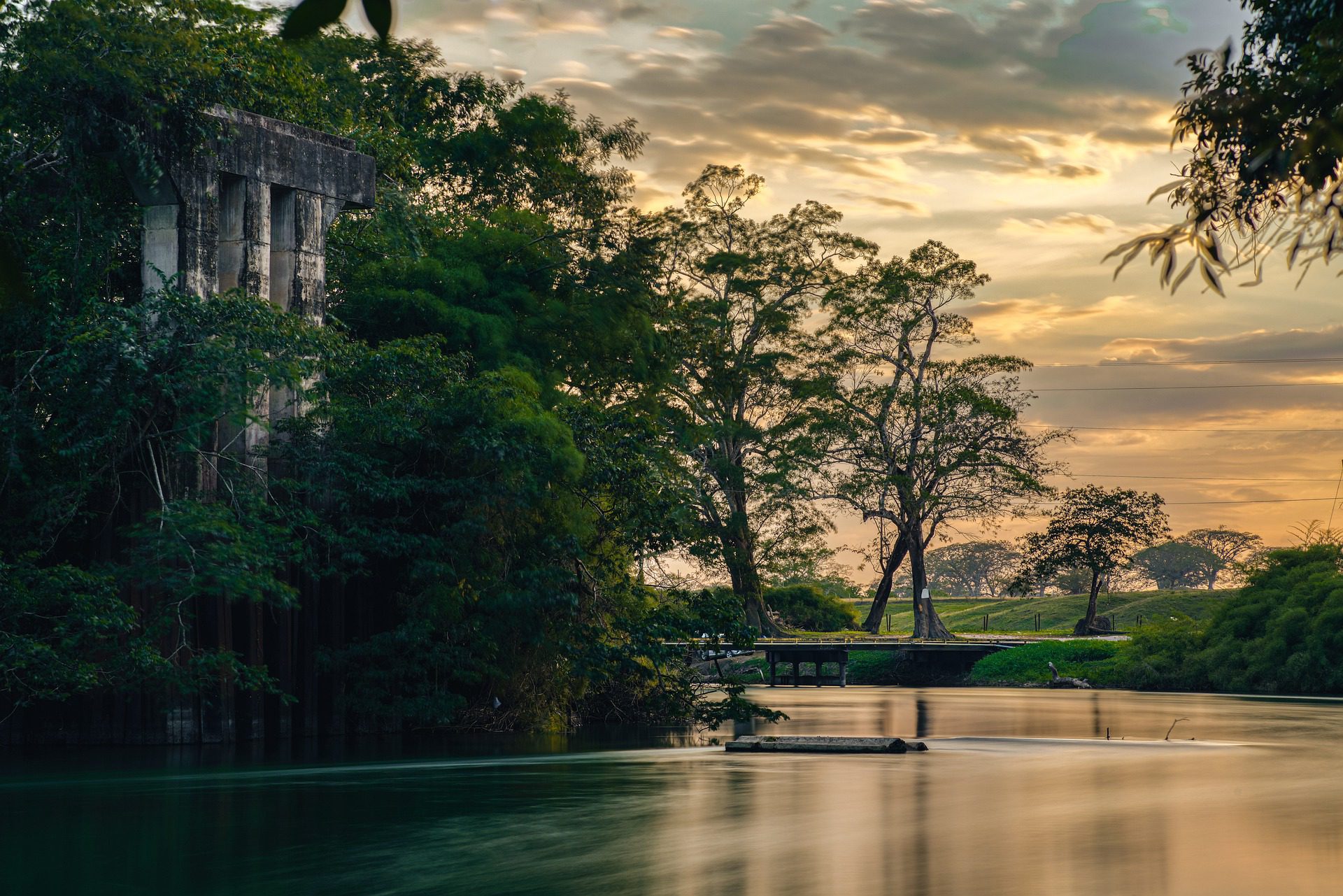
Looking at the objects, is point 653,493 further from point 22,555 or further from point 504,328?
point 22,555

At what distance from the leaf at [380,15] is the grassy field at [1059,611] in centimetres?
7698

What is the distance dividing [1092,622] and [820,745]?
146 feet

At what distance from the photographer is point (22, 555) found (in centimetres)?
2108


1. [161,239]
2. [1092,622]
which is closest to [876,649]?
[1092,622]

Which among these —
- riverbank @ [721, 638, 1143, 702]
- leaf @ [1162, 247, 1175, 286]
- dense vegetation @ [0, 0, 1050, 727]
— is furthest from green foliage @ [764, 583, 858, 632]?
leaf @ [1162, 247, 1175, 286]

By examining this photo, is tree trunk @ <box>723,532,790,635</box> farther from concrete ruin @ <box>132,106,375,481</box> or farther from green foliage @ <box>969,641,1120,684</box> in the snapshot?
concrete ruin @ <box>132,106,375,481</box>

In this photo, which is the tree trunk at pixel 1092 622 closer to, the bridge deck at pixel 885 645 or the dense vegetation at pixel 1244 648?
the bridge deck at pixel 885 645

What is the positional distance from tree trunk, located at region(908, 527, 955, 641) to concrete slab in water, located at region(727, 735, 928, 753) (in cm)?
3654

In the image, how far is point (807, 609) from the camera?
223 feet

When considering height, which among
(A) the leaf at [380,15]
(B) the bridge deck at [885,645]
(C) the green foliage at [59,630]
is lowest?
(B) the bridge deck at [885,645]

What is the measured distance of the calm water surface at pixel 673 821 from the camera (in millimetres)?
12961

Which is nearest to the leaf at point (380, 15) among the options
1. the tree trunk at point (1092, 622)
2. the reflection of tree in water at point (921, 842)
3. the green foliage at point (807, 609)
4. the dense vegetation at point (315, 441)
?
the reflection of tree in water at point (921, 842)

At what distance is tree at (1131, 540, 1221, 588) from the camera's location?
413 ft

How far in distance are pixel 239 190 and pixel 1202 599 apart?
230 ft
